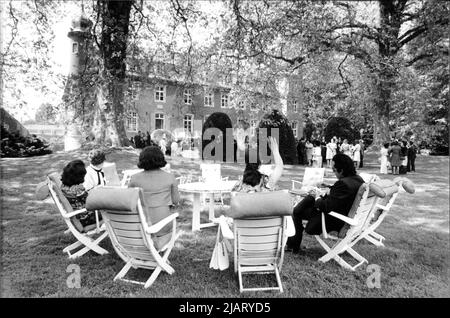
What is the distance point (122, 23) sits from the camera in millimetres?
11758

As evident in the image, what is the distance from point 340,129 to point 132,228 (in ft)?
92.6

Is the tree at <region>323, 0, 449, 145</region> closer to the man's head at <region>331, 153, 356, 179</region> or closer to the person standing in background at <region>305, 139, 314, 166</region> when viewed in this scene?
the person standing in background at <region>305, 139, 314, 166</region>

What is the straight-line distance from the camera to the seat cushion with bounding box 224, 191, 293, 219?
122 inches

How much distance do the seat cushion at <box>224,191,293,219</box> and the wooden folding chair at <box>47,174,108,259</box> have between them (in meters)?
2.02

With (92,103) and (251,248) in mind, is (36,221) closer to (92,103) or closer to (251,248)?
(251,248)

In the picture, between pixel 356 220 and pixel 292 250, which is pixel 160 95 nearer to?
pixel 292 250

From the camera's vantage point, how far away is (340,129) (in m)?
29.2

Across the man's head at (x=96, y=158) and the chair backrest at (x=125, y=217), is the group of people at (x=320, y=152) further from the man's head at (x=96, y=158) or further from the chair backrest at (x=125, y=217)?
the chair backrest at (x=125, y=217)

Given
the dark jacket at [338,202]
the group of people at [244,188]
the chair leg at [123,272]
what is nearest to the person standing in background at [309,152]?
the group of people at [244,188]

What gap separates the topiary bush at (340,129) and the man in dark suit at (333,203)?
26172 mm

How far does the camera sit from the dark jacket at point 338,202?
13.5 ft

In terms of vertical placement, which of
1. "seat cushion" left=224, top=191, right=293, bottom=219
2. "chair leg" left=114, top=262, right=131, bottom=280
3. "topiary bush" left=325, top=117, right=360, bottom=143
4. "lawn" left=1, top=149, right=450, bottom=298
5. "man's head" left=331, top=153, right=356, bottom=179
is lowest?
→ "lawn" left=1, top=149, right=450, bottom=298

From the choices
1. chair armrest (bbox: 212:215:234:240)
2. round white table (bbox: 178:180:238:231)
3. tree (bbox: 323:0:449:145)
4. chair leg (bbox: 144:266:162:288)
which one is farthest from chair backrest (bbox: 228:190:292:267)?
tree (bbox: 323:0:449:145)
